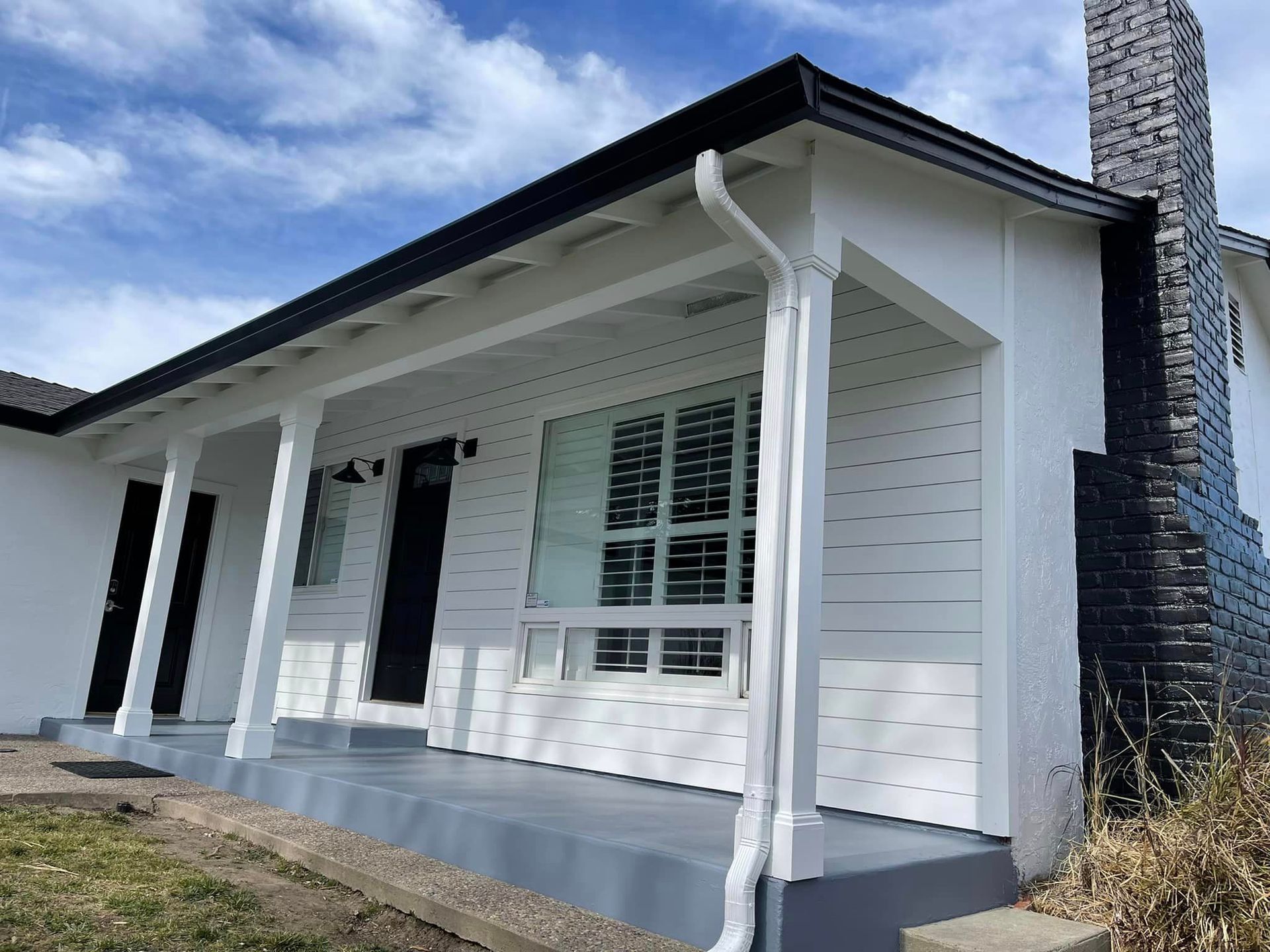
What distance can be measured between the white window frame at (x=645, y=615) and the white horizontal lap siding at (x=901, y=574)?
1.51ft

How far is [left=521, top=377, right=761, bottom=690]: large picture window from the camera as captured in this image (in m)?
4.59

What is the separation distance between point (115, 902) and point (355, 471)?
420cm

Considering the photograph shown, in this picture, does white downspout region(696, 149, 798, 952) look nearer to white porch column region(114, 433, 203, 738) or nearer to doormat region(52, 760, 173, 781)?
doormat region(52, 760, 173, 781)

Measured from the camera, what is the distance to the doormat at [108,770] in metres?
5.13

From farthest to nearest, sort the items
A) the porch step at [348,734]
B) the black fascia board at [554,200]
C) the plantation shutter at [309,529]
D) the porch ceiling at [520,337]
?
1. the plantation shutter at [309,529]
2. the porch step at [348,734]
3. the porch ceiling at [520,337]
4. the black fascia board at [554,200]

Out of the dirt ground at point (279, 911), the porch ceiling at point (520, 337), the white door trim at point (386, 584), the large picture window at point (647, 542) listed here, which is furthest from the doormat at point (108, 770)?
the porch ceiling at point (520, 337)

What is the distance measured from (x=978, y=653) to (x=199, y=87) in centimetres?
1673

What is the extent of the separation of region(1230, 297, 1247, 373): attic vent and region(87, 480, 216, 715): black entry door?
25.7ft

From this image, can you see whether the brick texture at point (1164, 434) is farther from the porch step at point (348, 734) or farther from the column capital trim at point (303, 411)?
the column capital trim at point (303, 411)

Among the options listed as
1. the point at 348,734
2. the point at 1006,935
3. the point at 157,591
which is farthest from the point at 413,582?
the point at 1006,935

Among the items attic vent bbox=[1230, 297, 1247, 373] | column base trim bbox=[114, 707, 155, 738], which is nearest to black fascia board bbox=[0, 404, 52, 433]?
column base trim bbox=[114, 707, 155, 738]

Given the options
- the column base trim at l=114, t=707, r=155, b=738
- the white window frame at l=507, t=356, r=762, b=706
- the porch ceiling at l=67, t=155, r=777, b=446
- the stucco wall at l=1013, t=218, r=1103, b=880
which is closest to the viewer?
the porch ceiling at l=67, t=155, r=777, b=446

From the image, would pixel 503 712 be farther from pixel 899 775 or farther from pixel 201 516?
pixel 201 516

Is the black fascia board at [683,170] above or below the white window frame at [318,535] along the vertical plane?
above
